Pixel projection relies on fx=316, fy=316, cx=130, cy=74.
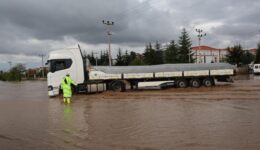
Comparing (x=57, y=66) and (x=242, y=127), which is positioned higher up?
(x=57, y=66)

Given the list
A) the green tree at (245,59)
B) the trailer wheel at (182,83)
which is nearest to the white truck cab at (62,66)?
the trailer wheel at (182,83)

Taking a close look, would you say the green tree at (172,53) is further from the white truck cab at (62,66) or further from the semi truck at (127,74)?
the white truck cab at (62,66)

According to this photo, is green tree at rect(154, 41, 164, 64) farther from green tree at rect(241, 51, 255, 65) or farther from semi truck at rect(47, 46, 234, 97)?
semi truck at rect(47, 46, 234, 97)

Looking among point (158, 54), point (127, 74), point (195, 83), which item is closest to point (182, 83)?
point (195, 83)

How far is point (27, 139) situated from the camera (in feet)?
26.9

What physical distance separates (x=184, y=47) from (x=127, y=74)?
42653mm

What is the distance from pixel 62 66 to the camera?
2091 cm

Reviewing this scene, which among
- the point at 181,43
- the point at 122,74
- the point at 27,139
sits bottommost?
the point at 27,139

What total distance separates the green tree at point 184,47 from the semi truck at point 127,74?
39.4m

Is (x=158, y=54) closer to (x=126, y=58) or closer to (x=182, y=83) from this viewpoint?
(x=126, y=58)

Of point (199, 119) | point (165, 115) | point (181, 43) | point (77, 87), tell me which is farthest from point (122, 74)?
point (181, 43)

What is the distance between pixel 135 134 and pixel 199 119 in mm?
2834

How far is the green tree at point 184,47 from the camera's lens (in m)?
62.3

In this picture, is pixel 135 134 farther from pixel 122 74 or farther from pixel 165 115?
pixel 122 74
